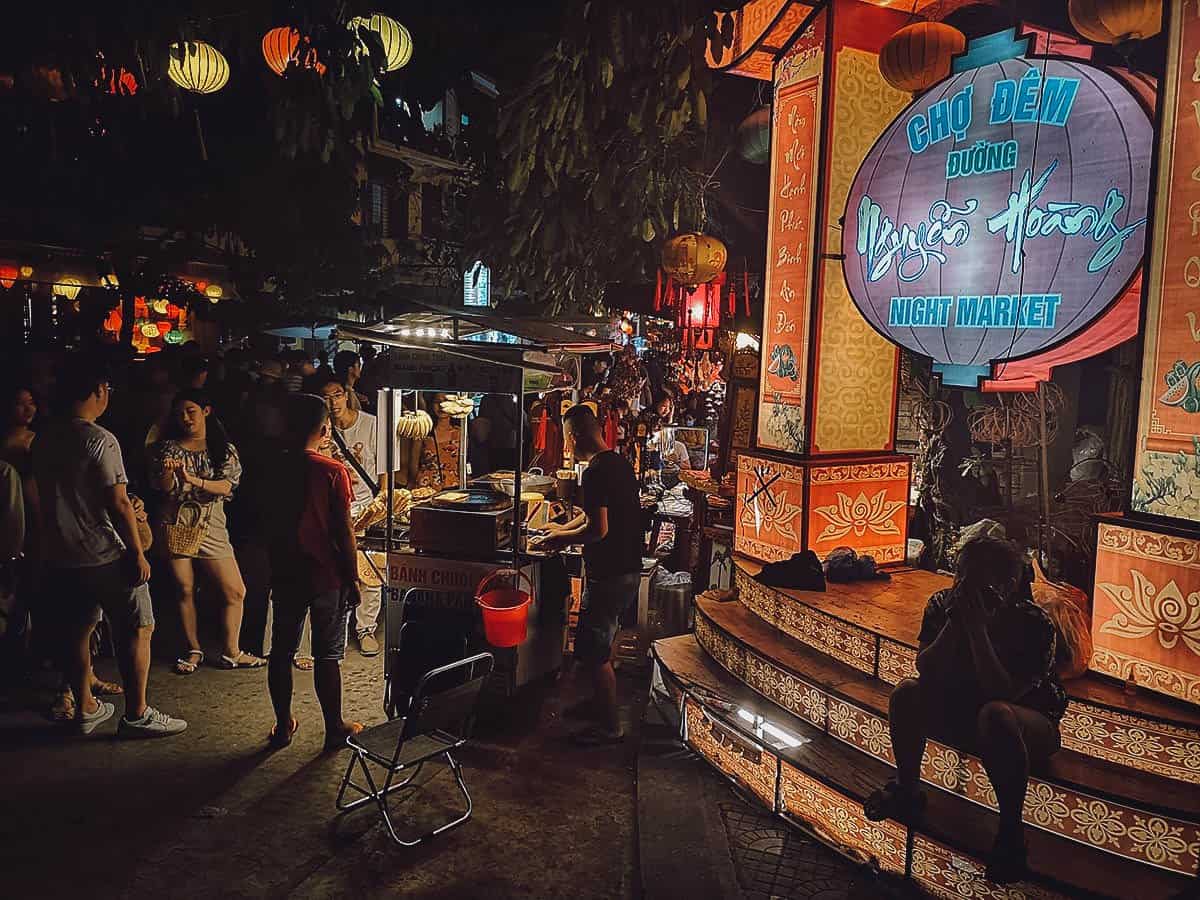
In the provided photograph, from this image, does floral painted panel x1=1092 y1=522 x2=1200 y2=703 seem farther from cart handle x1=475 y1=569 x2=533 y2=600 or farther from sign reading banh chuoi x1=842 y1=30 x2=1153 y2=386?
cart handle x1=475 y1=569 x2=533 y2=600

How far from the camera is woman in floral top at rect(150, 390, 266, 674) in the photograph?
263 inches

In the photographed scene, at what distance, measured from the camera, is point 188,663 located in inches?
272

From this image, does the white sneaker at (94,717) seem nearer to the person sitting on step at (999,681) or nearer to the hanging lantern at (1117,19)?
the person sitting on step at (999,681)

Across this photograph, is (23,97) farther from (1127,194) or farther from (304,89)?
(1127,194)

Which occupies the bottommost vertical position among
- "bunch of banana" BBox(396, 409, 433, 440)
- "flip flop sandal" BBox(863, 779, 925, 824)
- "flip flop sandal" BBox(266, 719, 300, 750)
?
"flip flop sandal" BBox(266, 719, 300, 750)

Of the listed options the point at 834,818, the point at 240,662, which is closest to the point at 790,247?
the point at 834,818

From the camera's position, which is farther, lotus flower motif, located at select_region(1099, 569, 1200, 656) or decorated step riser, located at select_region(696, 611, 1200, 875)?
lotus flower motif, located at select_region(1099, 569, 1200, 656)

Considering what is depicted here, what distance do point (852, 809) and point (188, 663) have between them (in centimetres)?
522

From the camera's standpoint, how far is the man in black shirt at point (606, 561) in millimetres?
6184

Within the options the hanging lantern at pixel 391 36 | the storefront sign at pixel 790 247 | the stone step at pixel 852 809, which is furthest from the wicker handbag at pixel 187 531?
the storefront sign at pixel 790 247

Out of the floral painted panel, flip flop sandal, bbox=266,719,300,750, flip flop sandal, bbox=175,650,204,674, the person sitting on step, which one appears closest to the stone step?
the person sitting on step

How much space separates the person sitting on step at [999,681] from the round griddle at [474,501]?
3474mm

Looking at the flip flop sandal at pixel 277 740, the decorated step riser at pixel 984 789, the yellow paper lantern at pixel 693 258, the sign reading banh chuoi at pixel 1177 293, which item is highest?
the yellow paper lantern at pixel 693 258

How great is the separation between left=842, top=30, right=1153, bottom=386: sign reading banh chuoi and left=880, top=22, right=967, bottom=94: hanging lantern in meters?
0.24
